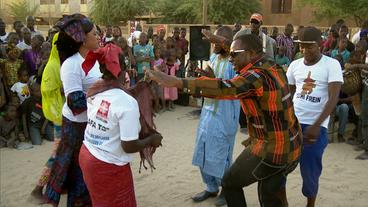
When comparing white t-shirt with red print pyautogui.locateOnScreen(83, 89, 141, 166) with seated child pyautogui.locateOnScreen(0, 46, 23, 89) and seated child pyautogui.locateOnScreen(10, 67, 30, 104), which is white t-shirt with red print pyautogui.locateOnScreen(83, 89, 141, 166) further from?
seated child pyautogui.locateOnScreen(0, 46, 23, 89)

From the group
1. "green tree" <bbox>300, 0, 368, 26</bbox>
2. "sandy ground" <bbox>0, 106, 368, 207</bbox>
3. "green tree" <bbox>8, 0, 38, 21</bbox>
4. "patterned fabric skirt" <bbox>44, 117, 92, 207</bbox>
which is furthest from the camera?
"green tree" <bbox>8, 0, 38, 21</bbox>

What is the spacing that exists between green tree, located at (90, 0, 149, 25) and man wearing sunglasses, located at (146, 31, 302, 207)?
106 feet

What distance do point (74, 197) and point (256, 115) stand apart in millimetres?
1777

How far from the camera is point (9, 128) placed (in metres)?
6.67

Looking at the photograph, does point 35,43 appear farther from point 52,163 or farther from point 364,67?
point 364,67

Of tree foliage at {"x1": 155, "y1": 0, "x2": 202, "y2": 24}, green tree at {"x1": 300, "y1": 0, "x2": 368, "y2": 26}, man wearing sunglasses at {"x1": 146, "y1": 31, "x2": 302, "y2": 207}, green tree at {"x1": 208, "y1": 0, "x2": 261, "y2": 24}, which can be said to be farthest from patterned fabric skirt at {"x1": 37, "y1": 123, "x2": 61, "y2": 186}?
green tree at {"x1": 208, "y1": 0, "x2": 261, "y2": 24}

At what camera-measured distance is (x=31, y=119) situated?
683 centimetres

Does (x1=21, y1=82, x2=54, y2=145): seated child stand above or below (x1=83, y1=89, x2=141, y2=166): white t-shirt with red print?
below

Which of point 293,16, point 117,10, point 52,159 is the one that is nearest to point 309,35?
point 52,159

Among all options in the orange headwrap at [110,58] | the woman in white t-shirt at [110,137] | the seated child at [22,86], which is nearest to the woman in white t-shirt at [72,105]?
the woman in white t-shirt at [110,137]

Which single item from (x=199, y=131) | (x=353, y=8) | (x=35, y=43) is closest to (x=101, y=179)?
(x=199, y=131)

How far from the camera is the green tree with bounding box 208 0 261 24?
1235 inches

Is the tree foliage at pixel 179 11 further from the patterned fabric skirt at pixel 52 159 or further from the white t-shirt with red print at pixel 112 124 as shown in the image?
the white t-shirt with red print at pixel 112 124

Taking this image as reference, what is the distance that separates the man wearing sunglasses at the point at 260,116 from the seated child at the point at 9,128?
14.8 feet
